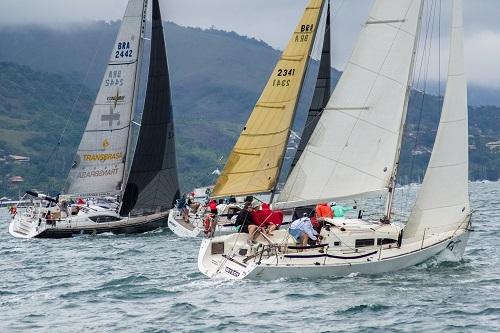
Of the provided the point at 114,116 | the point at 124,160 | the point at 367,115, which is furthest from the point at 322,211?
the point at 114,116

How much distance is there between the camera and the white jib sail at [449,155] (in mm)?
29578

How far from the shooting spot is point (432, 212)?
29828mm

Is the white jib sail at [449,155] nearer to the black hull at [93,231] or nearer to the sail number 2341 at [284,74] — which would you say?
the sail number 2341 at [284,74]

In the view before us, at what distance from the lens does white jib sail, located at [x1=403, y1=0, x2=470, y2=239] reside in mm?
29578

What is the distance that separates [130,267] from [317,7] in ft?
48.5

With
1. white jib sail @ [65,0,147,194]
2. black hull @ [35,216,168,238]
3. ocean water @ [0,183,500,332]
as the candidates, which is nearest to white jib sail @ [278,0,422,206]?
ocean water @ [0,183,500,332]

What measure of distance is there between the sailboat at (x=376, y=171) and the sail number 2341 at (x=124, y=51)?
22.7 m

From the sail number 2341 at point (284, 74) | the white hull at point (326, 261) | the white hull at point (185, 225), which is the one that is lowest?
the white hull at point (185, 225)

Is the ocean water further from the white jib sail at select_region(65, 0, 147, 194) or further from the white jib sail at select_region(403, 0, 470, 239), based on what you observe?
the white jib sail at select_region(65, 0, 147, 194)

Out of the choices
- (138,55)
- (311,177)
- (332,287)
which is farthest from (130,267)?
(138,55)

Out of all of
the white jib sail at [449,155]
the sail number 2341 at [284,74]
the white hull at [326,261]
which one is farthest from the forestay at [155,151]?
the white jib sail at [449,155]

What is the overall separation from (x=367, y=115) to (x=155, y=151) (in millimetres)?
21343

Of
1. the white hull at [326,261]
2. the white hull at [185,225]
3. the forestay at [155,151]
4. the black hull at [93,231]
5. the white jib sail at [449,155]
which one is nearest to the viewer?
the white hull at [326,261]

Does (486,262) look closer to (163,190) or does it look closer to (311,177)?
(311,177)
